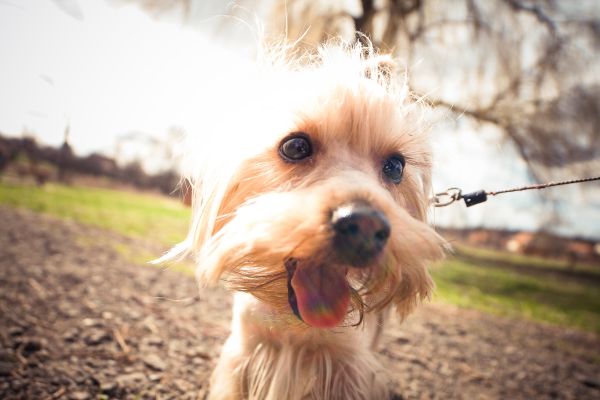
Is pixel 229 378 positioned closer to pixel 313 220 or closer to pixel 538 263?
pixel 313 220

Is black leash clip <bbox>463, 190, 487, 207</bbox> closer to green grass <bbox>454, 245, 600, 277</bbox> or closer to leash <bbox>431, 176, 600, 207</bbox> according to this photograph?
leash <bbox>431, 176, 600, 207</bbox>

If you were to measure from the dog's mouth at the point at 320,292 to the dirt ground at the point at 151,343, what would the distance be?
0.91 metres

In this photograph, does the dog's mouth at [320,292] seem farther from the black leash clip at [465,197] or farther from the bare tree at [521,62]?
the bare tree at [521,62]

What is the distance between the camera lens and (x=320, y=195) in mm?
1504

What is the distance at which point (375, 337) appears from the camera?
2.80 meters

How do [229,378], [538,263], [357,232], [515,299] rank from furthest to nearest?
[538,263]
[515,299]
[229,378]
[357,232]

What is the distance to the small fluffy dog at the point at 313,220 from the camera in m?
1.48

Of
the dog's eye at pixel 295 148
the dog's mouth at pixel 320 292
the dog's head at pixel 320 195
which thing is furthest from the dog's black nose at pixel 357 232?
the dog's eye at pixel 295 148

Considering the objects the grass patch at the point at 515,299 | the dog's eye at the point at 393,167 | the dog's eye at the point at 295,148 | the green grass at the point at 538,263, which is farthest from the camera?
the green grass at the point at 538,263

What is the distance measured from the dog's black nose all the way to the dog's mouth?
0.16m

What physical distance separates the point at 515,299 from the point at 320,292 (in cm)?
991

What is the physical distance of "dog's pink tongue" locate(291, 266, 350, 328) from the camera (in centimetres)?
155

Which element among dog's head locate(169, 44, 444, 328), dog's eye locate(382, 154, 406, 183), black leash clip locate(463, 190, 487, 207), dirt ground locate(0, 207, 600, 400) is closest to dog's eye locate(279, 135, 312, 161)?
dog's head locate(169, 44, 444, 328)

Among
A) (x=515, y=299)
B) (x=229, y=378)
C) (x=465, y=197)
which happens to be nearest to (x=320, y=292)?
(x=229, y=378)
